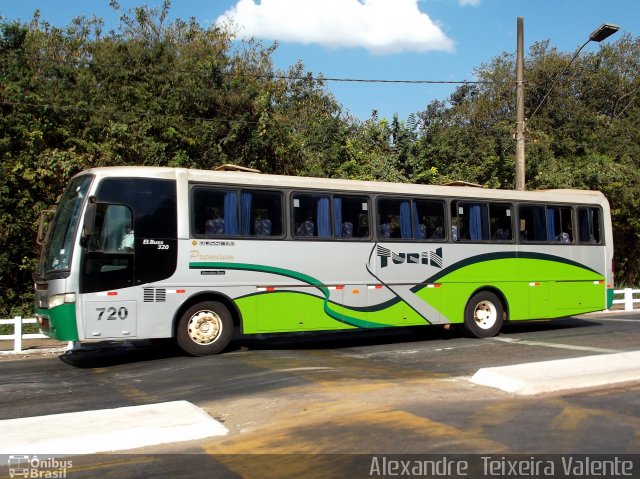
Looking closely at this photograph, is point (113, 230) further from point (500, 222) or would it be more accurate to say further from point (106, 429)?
point (500, 222)

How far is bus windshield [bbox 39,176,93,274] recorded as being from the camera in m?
10.7

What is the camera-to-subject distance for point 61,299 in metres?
10.5

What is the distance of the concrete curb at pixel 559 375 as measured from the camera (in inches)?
311

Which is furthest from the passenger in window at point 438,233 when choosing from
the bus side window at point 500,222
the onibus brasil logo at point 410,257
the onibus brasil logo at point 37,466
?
the onibus brasil logo at point 37,466

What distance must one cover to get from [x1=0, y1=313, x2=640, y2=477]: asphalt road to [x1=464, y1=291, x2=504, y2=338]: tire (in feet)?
2.03

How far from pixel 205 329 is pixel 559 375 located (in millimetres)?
6019

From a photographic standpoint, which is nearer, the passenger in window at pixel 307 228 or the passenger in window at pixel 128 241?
the passenger in window at pixel 128 241

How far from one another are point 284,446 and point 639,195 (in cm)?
2520

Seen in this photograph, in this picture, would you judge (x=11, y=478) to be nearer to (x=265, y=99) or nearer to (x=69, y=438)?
(x=69, y=438)

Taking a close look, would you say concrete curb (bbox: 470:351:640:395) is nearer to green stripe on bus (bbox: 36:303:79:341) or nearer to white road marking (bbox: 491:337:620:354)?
white road marking (bbox: 491:337:620:354)

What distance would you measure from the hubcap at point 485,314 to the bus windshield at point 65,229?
8375 millimetres

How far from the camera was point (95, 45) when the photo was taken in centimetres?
2552

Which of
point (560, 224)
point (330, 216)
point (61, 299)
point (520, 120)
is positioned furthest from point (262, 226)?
point (520, 120)

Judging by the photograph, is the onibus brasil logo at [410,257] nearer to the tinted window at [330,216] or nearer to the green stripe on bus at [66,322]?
the tinted window at [330,216]
